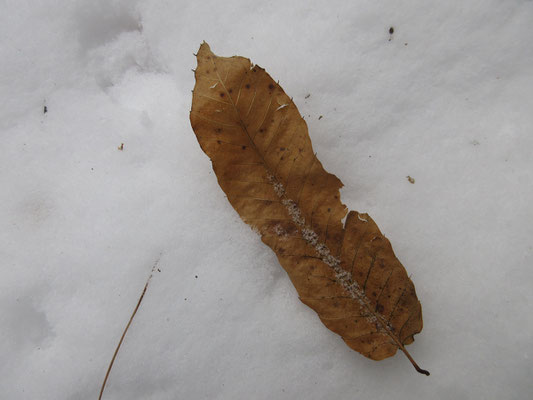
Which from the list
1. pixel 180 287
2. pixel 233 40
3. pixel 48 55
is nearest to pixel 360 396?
pixel 180 287

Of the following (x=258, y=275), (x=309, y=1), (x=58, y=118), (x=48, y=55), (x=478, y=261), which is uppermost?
(x=48, y=55)

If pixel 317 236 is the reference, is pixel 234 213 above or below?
above

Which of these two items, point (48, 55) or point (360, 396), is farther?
point (48, 55)

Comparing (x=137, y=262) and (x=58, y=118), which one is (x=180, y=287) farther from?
(x=58, y=118)

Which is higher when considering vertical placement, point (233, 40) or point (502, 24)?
point (233, 40)
